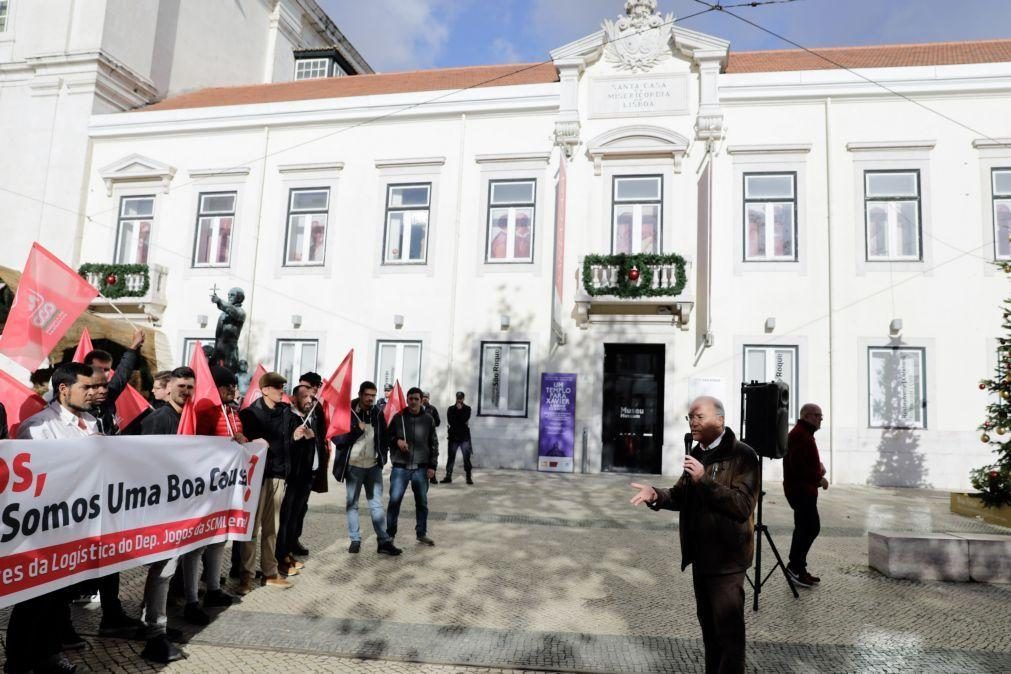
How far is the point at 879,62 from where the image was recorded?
58.1 feet

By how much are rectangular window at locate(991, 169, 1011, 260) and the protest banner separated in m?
16.8

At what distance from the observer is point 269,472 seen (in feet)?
19.4

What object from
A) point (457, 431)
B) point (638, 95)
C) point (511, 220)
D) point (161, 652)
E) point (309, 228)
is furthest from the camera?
point (309, 228)

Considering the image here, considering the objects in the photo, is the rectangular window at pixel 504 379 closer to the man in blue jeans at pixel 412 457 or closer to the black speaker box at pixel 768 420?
the man in blue jeans at pixel 412 457

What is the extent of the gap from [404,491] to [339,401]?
143 centimetres

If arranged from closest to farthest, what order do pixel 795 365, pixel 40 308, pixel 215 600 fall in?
pixel 40 308 → pixel 215 600 → pixel 795 365

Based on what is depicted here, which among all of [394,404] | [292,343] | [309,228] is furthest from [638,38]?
[394,404]

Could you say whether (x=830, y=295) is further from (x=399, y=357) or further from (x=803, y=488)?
(x=399, y=357)

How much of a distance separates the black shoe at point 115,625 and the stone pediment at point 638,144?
48.2ft

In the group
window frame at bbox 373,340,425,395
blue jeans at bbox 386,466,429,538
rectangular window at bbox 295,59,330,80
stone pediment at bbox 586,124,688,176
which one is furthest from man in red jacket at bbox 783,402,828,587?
rectangular window at bbox 295,59,330,80

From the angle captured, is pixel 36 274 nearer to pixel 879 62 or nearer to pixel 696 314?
pixel 696 314

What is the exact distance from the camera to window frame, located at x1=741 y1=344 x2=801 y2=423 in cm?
1539

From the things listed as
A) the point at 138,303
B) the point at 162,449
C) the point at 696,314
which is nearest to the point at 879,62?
the point at 696,314

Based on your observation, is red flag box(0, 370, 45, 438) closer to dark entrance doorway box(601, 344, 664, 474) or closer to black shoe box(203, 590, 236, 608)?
black shoe box(203, 590, 236, 608)
